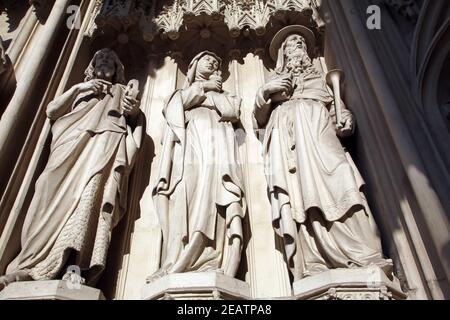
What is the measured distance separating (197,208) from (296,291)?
0.95 meters

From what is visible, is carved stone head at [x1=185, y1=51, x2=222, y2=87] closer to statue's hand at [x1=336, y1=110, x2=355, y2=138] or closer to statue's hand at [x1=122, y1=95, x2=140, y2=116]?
statue's hand at [x1=122, y1=95, x2=140, y2=116]

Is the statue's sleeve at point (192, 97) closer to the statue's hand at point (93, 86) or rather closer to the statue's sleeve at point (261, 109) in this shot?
the statue's sleeve at point (261, 109)

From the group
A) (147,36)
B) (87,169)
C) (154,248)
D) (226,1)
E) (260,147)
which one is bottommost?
(154,248)

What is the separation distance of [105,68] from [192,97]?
1000mm

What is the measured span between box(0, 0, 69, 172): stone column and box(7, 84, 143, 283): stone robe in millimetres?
320

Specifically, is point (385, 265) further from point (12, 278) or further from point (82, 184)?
point (12, 278)

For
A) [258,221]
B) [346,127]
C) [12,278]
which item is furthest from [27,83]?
[346,127]

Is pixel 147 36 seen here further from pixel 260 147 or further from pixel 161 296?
pixel 161 296

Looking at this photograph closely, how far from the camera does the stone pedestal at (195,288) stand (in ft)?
8.69

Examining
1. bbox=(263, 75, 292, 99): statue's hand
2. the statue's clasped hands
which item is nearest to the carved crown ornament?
the statue's clasped hands

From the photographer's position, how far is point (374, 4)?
4.06m

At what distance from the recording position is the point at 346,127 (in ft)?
11.7

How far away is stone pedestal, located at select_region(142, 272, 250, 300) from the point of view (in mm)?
2648
